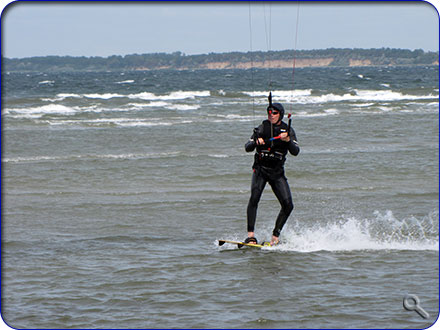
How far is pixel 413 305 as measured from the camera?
628cm

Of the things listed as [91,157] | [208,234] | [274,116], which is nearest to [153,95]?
[91,157]

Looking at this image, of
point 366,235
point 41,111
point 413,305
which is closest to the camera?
point 413,305

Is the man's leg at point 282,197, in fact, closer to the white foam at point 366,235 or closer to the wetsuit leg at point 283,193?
the wetsuit leg at point 283,193

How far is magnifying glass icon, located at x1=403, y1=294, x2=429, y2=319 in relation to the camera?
6.10 meters

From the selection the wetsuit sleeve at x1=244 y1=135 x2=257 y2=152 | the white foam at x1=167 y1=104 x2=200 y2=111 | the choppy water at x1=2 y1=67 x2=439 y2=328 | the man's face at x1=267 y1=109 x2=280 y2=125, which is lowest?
the white foam at x1=167 y1=104 x2=200 y2=111

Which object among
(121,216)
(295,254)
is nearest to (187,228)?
(121,216)

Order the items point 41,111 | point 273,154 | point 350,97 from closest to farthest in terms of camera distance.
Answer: point 273,154 → point 41,111 → point 350,97

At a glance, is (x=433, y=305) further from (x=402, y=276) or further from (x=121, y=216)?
(x=121, y=216)

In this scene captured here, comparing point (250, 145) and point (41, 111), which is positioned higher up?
point (250, 145)

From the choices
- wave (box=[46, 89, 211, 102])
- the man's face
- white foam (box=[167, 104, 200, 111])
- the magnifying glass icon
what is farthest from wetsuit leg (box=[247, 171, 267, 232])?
wave (box=[46, 89, 211, 102])

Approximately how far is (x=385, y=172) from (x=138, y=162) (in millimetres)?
6257

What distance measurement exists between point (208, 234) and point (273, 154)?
1.83 m

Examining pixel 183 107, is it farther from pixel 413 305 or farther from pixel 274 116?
pixel 413 305

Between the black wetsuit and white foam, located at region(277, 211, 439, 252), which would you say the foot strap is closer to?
the black wetsuit
